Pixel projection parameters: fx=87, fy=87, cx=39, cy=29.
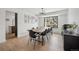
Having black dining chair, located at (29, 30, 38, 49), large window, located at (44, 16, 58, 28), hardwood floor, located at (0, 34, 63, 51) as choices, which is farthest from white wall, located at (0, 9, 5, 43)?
large window, located at (44, 16, 58, 28)

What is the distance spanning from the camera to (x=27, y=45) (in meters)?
1.93

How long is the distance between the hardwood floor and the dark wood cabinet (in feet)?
0.39

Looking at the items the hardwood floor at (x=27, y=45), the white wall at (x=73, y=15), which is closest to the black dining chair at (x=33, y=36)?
the hardwood floor at (x=27, y=45)

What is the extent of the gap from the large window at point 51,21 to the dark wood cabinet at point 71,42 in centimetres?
35

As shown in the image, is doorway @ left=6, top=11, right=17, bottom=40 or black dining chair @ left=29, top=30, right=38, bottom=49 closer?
doorway @ left=6, top=11, right=17, bottom=40

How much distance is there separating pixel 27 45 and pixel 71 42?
981 mm

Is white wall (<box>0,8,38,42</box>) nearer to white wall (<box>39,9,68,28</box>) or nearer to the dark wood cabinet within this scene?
white wall (<box>39,9,68,28</box>)

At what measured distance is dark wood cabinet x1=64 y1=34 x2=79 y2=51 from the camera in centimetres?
190

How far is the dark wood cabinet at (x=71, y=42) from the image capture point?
1.90 m

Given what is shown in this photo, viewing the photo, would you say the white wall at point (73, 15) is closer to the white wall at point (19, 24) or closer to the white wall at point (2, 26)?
the white wall at point (19, 24)

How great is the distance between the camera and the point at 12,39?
1.91 m

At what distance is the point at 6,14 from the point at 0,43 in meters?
0.62
